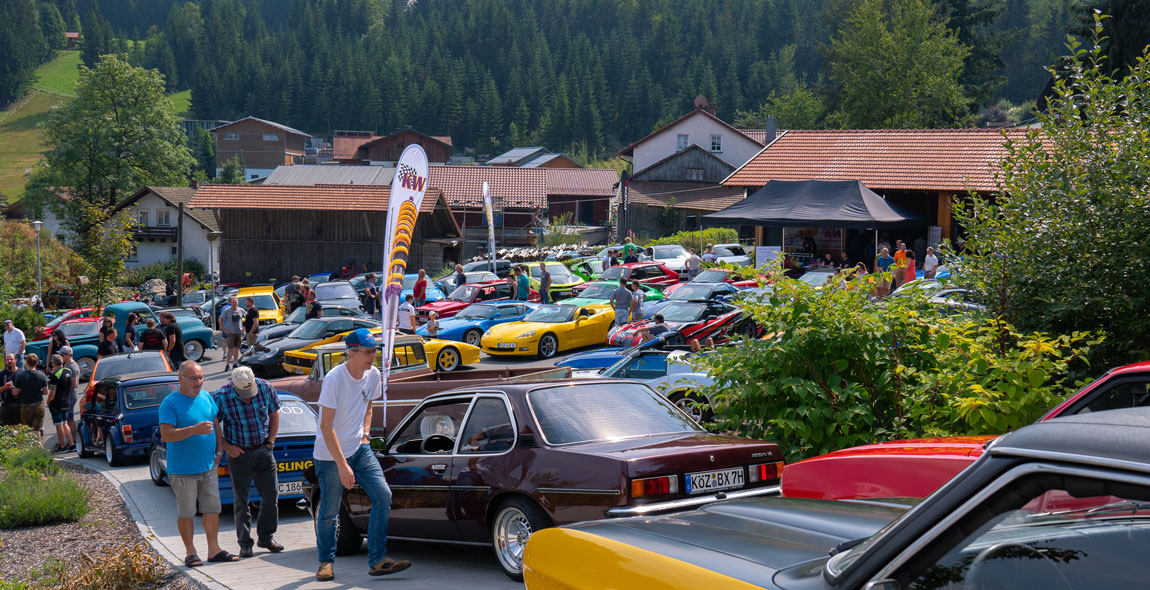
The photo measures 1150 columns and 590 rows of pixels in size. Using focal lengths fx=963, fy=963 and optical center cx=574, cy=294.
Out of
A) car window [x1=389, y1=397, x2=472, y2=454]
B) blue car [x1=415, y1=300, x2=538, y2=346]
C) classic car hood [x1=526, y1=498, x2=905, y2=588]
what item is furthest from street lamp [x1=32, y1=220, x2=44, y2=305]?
classic car hood [x1=526, y1=498, x2=905, y2=588]

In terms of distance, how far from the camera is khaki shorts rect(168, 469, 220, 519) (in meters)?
8.24

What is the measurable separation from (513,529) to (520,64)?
154104 mm

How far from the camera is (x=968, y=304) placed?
902 cm

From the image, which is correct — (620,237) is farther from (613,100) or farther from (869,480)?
(613,100)

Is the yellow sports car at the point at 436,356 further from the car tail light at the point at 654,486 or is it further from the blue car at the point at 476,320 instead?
the car tail light at the point at 654,486

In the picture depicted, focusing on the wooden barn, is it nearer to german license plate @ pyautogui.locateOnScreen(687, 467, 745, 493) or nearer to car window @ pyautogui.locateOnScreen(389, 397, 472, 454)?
car window @ pyautogui.locateOnScreen(389, 397, 472, 454)

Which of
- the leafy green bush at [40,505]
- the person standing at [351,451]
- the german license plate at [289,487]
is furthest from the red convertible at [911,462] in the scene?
the leafy green bush at [40,505]

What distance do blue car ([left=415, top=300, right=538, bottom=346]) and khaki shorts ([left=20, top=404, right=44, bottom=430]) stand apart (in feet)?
30.9

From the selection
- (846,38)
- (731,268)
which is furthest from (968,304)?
(846,38)

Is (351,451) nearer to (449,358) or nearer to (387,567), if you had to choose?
(387,567)

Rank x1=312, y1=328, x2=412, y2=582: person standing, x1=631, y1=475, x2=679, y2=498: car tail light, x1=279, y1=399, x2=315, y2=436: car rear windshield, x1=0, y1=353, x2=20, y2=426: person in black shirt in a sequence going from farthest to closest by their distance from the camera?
x1=0, y1=353, x2=20, y2=426: person in black shirt
x1=279, y1=399, x2=315, y2=436: car rear windshield
x1=312, y1=328, x2=412, y2=582: person standing
x1=631, y1=475, x2=679, y2=498: car tail light

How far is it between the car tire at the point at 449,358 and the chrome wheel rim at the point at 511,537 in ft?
48.8

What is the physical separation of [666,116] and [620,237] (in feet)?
291

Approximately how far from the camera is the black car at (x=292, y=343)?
22828mm
